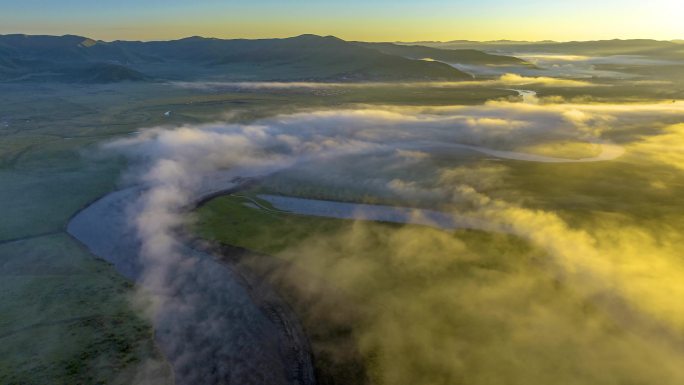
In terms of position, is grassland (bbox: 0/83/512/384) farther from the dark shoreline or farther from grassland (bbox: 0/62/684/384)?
the dark shoreline

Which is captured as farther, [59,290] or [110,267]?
[110,267]

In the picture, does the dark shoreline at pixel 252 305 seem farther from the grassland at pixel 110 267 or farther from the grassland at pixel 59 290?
the grassland at pixel 59 290

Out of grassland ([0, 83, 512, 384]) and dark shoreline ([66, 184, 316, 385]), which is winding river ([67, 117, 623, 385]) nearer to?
dark shoreline ([66, 184, 316, 385])

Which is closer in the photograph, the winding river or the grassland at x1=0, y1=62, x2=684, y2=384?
the winding river

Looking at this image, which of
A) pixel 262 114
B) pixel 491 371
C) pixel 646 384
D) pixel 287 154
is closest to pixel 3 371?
pixel 491 371

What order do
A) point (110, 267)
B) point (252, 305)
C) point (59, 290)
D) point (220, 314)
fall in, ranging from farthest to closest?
1. point (110, 267)
2. point (59, 290)
3. point (252, 305)
4. point (220, 314)

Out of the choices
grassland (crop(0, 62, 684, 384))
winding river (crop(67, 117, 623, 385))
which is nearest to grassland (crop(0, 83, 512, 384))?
grassland (crop(0, 62, 684, 384))

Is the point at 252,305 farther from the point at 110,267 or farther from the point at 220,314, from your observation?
the point at 110,267

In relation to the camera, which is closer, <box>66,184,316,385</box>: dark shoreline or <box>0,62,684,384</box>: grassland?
<box>66,184,316,385</box>: dark shoreline

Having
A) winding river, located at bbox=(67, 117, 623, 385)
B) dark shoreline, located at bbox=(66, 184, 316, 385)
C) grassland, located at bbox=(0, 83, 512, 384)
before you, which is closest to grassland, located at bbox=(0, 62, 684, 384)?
grassland, located at bbox=(0, 83, 512, 384)

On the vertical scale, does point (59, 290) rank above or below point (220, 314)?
above

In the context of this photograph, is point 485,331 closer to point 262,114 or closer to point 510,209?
point 510,209

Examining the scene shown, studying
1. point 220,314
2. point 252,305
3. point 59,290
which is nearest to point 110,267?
point 59,290
